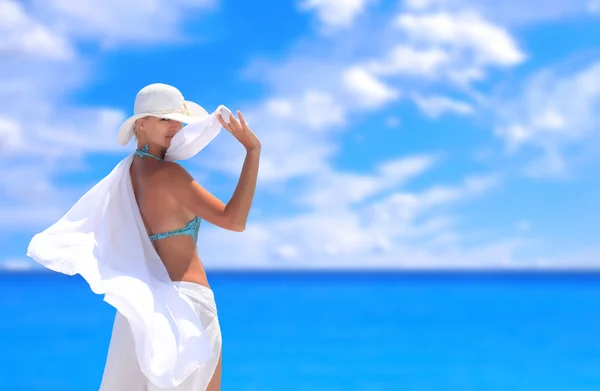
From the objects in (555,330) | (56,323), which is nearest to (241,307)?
(56,323)

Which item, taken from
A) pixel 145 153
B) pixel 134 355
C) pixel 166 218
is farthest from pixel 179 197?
pixel 134 355

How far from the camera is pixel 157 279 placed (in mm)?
2822

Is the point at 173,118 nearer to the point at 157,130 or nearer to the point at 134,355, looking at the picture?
the point at 157,130

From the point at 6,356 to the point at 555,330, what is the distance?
11.9 meters

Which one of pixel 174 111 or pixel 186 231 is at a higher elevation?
pixel 174 111

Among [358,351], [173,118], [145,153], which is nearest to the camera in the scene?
[173,118]

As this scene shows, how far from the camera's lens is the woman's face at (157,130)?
2.93m

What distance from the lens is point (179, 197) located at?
9.30 ft

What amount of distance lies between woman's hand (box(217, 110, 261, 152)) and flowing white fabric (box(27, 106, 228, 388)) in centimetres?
9

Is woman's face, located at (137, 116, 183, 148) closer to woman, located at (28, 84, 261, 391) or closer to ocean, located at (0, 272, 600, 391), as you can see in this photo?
woman, located at (28, 84, 261, 391)

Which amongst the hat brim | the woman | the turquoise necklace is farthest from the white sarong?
the hat brim

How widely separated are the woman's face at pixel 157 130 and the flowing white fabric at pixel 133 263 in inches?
1.9

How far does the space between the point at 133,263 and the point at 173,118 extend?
587 millimetres

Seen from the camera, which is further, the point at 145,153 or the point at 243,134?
the point at 145,153
